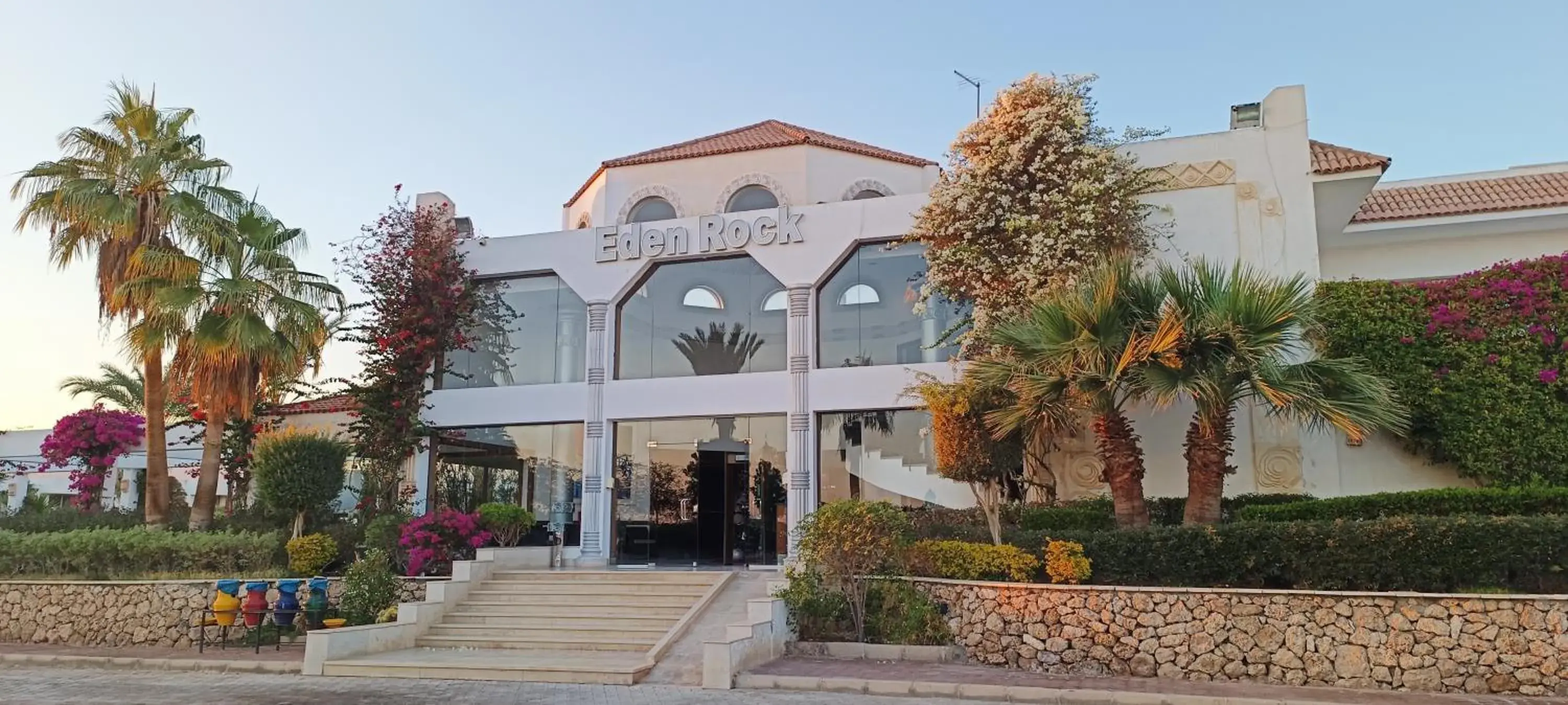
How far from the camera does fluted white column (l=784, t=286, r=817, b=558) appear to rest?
17.6 metres

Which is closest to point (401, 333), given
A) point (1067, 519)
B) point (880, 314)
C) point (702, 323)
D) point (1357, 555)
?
point (702, 323)

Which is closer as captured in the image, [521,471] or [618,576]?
[618,576]

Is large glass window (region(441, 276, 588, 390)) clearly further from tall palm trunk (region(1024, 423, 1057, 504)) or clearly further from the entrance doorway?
tall palm trunk (region(1024, 423, 1057, 504))

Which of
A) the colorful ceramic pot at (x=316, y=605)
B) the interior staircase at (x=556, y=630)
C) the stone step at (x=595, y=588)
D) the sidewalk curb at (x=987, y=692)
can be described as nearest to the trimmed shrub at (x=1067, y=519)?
the sidewalk curb at (x=987, y=692)

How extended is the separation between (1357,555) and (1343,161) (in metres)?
8.54

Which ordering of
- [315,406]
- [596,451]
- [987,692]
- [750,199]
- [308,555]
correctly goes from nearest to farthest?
[987,692]
[308,555]
[596,451]
[750,199]
[315,406]

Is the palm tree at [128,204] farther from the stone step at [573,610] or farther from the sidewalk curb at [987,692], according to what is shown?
the sidewalk curb at [987,692]

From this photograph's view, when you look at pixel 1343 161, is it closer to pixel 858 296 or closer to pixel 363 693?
pixel 858 296

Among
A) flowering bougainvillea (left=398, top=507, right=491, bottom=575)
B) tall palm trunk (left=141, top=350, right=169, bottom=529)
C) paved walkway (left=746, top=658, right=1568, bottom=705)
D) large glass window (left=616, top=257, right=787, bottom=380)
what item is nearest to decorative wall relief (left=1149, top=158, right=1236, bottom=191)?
large glass window (left=616, top=257, right=787, bottom=380)

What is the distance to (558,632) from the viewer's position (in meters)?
13.8

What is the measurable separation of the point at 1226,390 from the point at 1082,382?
177 centimetres

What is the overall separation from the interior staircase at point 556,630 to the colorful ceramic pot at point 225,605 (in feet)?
8.54

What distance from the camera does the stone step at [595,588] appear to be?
49.3 feet

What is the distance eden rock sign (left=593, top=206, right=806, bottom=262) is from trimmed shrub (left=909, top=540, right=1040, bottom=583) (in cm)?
706
